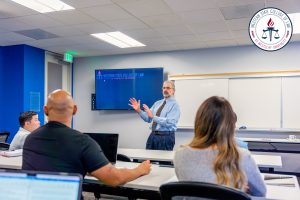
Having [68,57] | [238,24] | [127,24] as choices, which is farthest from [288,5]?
[68,57]

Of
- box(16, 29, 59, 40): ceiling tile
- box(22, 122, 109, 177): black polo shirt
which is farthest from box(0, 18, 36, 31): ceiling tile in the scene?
box(22, 122, 109, 177): black polo shirt

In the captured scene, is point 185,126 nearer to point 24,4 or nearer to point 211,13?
point 211,13

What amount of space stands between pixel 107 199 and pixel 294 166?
3828mm

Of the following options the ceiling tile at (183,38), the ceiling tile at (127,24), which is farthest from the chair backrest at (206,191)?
the ceiling tile at (183,38)

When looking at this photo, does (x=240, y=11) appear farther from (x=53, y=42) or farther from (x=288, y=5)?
(x=53, y=42)

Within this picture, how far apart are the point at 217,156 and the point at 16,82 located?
5464 millimetres

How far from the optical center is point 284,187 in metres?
2.02

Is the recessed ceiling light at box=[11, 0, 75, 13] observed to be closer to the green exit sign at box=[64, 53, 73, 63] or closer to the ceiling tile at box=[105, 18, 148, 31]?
the ceiling tile at box=[105, 18, 148, 31]

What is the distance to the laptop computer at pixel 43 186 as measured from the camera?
102 centimetres

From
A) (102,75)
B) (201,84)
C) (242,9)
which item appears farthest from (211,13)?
(102,75)

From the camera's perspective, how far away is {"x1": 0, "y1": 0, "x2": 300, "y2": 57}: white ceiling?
147 inches

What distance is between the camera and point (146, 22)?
4.46 metres

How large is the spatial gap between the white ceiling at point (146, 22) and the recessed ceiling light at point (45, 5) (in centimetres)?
10

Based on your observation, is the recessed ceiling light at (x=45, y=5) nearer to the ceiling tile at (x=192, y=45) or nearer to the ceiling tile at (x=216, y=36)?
the ceiling tile at (x=216, y=36)
